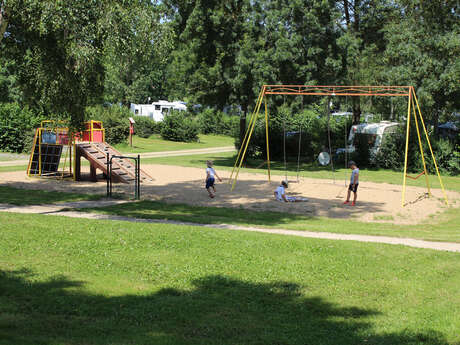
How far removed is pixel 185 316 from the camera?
20.7ft

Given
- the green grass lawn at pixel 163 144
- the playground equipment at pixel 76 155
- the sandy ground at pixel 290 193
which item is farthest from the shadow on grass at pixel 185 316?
the green grass lawn at pixel 163 144

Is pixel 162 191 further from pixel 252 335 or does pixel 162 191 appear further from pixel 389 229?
pixel 252 335

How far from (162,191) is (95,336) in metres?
14.7

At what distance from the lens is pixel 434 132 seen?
96.8ft

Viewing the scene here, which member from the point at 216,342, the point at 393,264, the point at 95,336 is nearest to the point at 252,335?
the point at 216,342

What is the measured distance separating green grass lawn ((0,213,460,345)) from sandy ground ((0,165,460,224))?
6.42 metres

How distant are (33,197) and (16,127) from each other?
1800 cm

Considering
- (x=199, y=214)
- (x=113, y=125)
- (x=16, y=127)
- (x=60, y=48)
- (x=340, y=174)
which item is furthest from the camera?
(x=113, y=125)

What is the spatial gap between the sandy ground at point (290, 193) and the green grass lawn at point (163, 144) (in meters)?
15.2

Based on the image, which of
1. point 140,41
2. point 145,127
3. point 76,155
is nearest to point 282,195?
point 140,41

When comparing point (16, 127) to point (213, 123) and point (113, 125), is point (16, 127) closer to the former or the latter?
point (113, 125)

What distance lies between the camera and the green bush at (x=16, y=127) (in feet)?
111

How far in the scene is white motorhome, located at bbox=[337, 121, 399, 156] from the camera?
99.9 feet

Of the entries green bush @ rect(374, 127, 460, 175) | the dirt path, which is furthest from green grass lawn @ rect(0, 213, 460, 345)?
green bush @ rect(374, 127, 460, 175)
